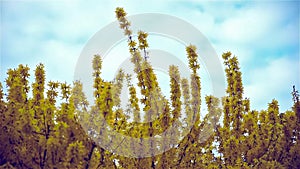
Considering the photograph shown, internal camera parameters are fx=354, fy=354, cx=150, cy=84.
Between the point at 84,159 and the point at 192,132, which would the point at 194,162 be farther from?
the point at 84,159

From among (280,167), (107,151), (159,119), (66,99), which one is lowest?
(280,167)

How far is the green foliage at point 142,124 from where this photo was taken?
643 centimetres

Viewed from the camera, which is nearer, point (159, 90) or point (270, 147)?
point (159, 90)

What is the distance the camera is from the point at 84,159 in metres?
6.70

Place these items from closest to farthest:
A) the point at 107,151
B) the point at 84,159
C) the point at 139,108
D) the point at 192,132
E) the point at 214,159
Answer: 1. the point at 84,159
2. the point at 107,151
3. the point at 139,108
4. the point at 192,132
5. the point at 214,159

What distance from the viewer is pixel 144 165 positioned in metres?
7.75

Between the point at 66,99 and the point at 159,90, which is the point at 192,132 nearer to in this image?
the point at 159,90

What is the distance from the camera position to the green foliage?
21.1 ft

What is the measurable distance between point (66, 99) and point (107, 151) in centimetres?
135

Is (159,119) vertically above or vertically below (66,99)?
below

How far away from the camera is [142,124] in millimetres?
7582

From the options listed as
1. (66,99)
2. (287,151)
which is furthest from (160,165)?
(287,151)

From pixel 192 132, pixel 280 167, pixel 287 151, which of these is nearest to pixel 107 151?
pixel 192 132

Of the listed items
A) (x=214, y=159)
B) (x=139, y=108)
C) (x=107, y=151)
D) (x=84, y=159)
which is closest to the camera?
(x=84, y=159)
